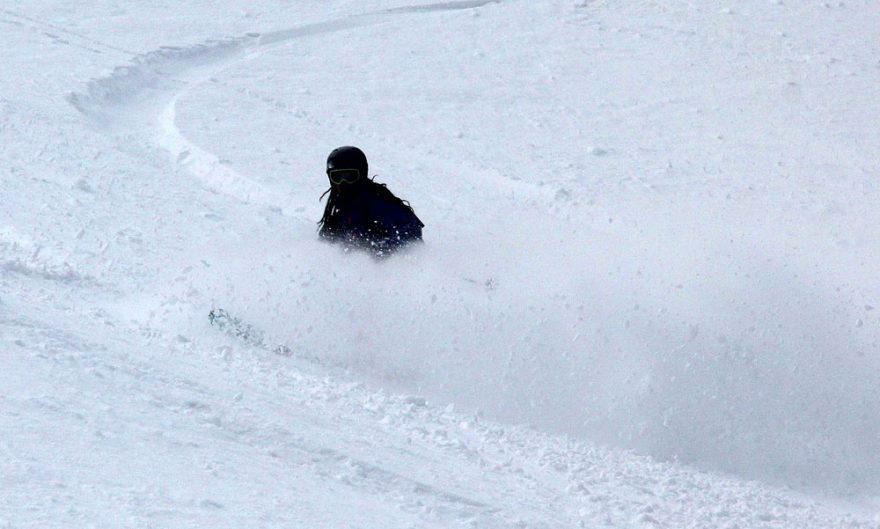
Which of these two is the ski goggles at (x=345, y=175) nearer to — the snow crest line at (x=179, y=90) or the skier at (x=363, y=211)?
the skier at (x=363, y=211)

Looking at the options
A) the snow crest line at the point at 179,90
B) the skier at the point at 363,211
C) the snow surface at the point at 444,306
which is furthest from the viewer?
the snow crest line at the point at 179,90

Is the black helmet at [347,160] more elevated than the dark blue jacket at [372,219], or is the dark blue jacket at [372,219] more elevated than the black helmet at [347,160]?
the black helmet at [347,160]

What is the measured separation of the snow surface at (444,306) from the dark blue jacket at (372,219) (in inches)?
6.9

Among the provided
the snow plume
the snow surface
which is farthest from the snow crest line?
the snow plume

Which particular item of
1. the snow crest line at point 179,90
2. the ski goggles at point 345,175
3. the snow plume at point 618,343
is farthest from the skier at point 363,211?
the snow crest line at point 179,90

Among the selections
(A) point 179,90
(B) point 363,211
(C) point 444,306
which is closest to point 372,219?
(B) point 363,211

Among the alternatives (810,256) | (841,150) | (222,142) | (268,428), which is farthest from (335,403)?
(841,150)

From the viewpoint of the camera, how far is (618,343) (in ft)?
22.5

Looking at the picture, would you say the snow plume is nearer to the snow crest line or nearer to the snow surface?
the snow surface

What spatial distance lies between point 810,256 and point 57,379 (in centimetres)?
885

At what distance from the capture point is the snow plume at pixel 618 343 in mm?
6438

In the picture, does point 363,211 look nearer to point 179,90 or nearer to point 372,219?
point 372,219

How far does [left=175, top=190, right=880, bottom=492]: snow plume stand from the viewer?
644 centimetres

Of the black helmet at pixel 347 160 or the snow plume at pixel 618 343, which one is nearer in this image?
the snow plume at pixel 618 343
